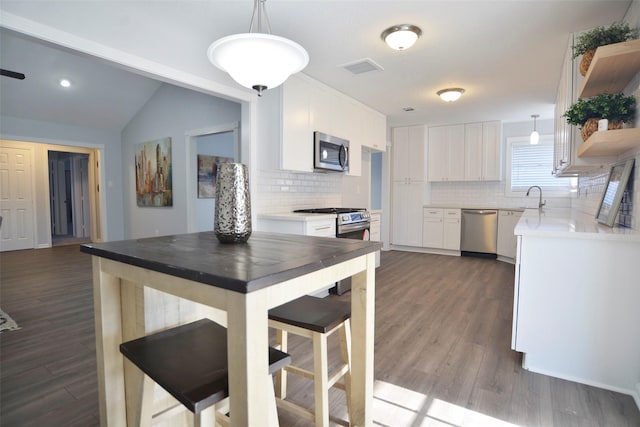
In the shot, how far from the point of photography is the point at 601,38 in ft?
6.52

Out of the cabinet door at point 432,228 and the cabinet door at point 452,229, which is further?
the cabinet door at point 432,228

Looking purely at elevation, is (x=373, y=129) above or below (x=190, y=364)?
→ above

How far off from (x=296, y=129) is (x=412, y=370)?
252 cm

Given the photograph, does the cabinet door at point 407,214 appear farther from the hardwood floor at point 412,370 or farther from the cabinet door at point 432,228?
the hardwood floor at point 412,370

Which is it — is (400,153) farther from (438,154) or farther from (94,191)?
(94,191)

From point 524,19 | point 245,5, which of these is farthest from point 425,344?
point 245,5

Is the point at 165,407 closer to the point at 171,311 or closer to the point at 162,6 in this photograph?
the point at 171,311

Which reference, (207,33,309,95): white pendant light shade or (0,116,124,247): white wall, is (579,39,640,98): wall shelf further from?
(0,116,124,247): white wall

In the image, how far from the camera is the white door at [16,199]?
6.14 metres

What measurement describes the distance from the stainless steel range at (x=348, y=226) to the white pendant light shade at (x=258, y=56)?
222cm

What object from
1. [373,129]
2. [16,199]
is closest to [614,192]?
[373,129]

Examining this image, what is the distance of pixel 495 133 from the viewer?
5785 millimetres

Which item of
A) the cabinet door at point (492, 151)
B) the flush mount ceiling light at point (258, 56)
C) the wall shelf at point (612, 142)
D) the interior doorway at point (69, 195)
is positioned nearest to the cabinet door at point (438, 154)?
the cabinet door at point (492, 151)

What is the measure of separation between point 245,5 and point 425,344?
8.99ft
